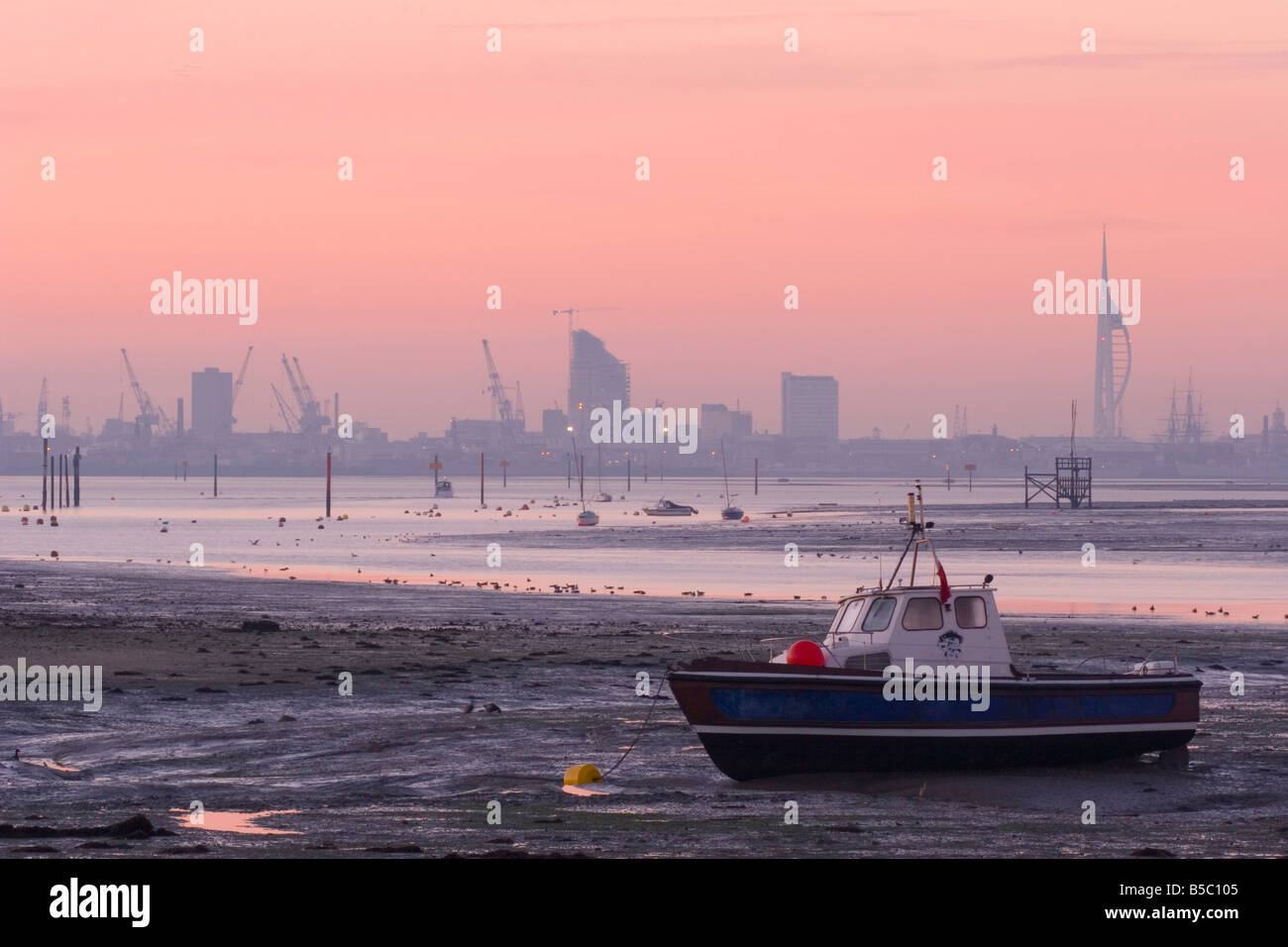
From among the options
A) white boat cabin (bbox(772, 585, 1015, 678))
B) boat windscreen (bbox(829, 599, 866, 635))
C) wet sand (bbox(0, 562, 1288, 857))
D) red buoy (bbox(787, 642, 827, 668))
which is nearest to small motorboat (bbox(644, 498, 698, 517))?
wet sand (bbox(0, 562, 1288, 857))

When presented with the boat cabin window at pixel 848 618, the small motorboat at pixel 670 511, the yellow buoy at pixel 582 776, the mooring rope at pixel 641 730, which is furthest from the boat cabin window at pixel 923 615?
the small motorboat at pixel 670 511

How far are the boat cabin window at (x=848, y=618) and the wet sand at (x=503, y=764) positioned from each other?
276 centimetres

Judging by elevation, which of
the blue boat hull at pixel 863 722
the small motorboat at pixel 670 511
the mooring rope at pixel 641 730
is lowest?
the mooring rope at pixel 641 730

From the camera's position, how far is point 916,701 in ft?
73.9

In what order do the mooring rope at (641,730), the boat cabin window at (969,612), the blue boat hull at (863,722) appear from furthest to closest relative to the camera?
the boat cabin window at (969,612) → the mooring rope at (641,730) → the blue boat hull at (863,722)

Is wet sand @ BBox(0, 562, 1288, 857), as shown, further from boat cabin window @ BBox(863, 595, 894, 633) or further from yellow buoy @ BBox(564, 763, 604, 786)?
boat cabin window @ BBox(863, 595, 894, 633)

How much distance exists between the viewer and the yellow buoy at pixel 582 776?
2170 centimetres

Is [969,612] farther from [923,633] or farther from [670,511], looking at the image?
[670,511]

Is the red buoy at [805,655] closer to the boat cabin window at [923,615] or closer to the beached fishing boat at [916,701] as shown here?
the beached fishing boat at [916,701]

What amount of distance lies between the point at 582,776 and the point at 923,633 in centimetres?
564

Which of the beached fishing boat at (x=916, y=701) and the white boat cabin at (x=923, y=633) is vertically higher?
the white boat cabin at (x=923, y=633)

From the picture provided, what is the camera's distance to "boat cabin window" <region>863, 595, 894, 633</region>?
78.7 ft

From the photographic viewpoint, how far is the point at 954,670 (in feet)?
75.8
